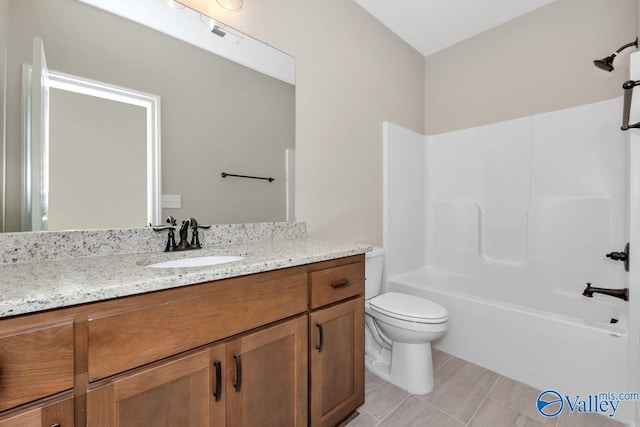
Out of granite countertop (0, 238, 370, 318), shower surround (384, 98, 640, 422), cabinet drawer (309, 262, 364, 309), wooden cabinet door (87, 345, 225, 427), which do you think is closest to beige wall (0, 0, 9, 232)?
granite countertop (0, 238, 370, 318)

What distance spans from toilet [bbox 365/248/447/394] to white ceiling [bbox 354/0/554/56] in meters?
1.89

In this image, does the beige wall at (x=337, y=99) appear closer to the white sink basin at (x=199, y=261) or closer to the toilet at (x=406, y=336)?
the toilet at (x=406, y=336)

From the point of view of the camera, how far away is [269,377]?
3.18ft

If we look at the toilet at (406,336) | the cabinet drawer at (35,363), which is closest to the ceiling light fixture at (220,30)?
the cabinet drawer at (35,363)

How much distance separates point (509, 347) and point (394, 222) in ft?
3.69

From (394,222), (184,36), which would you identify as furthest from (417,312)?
(184,36)

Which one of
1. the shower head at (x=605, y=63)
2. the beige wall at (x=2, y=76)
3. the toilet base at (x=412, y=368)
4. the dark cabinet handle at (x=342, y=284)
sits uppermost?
the shower head at (x=605, y=63)

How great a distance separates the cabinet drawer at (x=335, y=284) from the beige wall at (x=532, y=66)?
1.99 metres

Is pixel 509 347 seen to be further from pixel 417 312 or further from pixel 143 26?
pixel 143 26

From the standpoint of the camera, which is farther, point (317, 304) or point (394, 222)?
point (394, 222)

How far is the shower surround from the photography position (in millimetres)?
1550

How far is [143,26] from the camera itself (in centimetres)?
119

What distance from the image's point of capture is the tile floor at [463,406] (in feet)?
4.47

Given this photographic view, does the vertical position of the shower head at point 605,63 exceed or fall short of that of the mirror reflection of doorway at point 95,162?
it exceeds it
